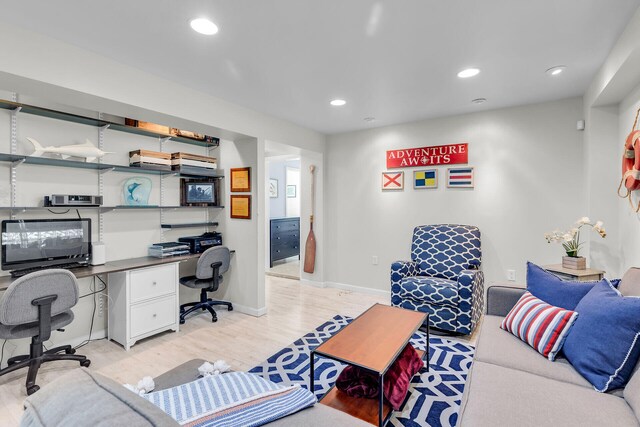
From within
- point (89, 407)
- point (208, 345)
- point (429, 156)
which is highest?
point (429, 156)

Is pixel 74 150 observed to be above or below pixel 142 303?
above

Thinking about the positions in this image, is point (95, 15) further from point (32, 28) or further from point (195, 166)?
point (195, 166)

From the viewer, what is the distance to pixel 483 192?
3.56m

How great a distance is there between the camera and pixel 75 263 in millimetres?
2725

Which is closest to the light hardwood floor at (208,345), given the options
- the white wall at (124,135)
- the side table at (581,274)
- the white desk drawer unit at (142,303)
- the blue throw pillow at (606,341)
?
the white desk drawer unit at (142,303)

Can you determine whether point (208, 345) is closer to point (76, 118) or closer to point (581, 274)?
point (76, 118)

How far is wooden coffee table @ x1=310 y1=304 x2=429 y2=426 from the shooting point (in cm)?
163

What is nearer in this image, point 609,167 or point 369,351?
point 369,351

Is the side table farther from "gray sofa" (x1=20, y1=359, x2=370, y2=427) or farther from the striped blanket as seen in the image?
"gray sofa" (x1=20, y1=359, x2=370, y2=427)

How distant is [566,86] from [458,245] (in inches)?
69.2

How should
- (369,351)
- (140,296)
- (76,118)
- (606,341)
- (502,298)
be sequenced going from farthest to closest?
1. (140,296)
2. (76,118)
3. (502,298)
4. (369,351)
5. (606,341)

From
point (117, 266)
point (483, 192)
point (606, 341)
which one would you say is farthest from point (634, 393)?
point (117, 266)

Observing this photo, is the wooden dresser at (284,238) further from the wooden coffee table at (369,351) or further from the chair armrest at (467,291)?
the wooden coffee table at (369,351)

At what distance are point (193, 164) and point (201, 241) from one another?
0.88 m
